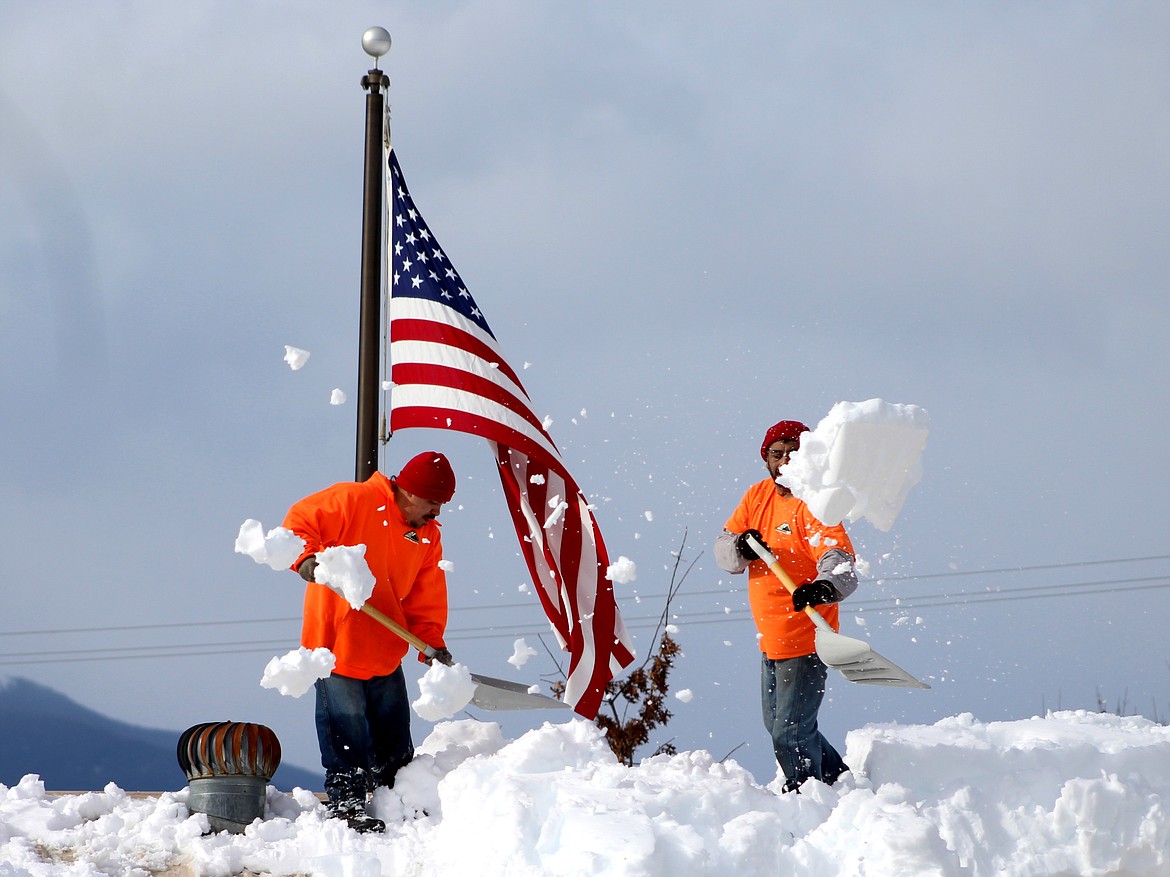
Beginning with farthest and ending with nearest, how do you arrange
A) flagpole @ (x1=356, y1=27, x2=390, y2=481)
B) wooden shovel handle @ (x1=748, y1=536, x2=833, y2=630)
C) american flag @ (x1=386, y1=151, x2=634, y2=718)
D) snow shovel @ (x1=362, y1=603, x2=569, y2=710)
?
flagpole @ (x1=356, y1=27, x2=390, y2=481), american flag @ (x1=386, y1=151, x2=634, y2=718), snow shovel @ (x1=362, y1=603, x2=569, y2=710), wooden shovel handle @ (x1=748, y1=536, x2=833, y2=630)

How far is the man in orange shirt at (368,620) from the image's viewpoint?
6020mm

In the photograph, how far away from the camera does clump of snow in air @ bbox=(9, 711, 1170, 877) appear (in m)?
5.16

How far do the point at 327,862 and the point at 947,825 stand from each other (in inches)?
104

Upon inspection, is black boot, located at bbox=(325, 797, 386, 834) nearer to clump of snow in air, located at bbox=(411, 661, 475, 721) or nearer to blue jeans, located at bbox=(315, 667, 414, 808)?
blue jeans, located at bbox=(315, 667, 414, 808)

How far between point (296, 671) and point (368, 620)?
53 centimetres

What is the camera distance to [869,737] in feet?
20.6

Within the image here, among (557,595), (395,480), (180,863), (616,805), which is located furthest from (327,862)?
(557,595)

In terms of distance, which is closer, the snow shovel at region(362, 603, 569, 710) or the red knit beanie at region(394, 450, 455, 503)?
the red knit beanie at region(394, 450, 455, 503)

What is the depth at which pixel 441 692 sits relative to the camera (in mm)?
5855

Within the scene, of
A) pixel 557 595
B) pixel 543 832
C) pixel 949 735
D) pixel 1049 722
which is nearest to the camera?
pixel 543 832

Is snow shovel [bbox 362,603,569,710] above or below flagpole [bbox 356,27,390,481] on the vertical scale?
below

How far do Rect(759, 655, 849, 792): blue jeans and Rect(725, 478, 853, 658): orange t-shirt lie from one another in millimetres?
70

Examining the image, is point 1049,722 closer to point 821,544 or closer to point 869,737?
point 869,737

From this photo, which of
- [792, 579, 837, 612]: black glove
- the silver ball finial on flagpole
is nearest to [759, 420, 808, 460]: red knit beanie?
[792, 579, 837, 612]: black glove
